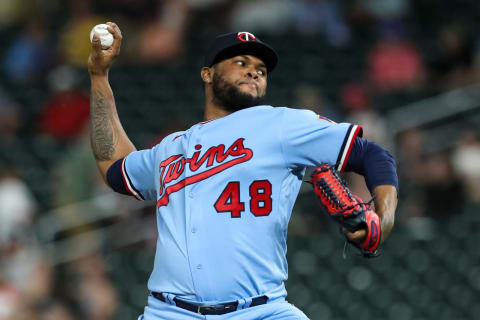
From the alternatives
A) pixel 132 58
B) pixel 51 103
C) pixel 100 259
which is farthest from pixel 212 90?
pixel 132 58

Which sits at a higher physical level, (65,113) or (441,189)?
(65,113)

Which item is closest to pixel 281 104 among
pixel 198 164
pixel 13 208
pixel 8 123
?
pixel 8 123

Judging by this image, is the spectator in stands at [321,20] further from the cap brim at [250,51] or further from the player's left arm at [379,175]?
the player's left arm at [379,175]

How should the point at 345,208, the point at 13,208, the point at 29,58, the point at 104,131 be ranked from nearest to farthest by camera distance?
the point at 345,208, the point at 104,131, the point at 13,208, the point at 29,58

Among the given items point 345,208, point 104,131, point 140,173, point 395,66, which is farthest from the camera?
point 395,66

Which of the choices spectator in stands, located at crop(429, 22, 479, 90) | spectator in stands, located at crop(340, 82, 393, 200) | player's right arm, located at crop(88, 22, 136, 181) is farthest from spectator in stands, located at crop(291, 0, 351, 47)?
player's right arm, located at crop(88, 22, 136, 181)

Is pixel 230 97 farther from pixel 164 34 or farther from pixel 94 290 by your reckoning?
pixel 164 34

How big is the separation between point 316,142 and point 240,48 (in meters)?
0.57

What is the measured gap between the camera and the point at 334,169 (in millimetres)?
3326

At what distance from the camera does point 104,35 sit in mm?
4047

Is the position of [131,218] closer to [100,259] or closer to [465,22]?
[100,259]

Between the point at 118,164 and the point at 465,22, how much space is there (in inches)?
277

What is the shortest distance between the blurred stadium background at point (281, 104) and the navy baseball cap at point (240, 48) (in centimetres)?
314

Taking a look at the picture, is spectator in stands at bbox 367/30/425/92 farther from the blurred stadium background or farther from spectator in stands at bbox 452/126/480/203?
spectator in stands at bbox 452/126/480/203
